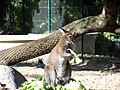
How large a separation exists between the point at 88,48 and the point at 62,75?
10.9 m

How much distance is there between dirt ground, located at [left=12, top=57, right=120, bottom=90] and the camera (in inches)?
381

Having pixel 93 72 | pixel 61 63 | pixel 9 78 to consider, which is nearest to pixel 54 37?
pixel 93 72

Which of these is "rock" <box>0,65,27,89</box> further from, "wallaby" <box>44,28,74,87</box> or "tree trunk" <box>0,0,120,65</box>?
"tree trunk" <box>0,0,120,65</box>

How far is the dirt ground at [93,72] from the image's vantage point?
9.67 m

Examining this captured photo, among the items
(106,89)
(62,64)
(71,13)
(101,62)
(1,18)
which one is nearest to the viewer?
(62,64)

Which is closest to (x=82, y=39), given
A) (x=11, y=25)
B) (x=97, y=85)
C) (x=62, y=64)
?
(x=11, y=25)

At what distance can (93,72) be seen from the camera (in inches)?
468

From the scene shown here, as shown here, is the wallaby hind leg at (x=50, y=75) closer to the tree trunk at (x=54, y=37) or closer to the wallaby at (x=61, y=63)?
the wallaby at (x=61, y=63)

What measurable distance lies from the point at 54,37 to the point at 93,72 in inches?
108

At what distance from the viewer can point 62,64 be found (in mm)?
5223

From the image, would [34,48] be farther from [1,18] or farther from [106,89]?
[1,18]

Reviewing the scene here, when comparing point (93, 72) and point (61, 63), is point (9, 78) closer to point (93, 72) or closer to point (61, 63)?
point (61, 63)

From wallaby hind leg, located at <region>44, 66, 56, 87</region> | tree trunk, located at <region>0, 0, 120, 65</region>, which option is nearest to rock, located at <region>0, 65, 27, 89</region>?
wallaby hind leg, located at <region>44, 66, 56, 87</region>

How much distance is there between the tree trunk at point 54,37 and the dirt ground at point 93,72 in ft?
3.28
